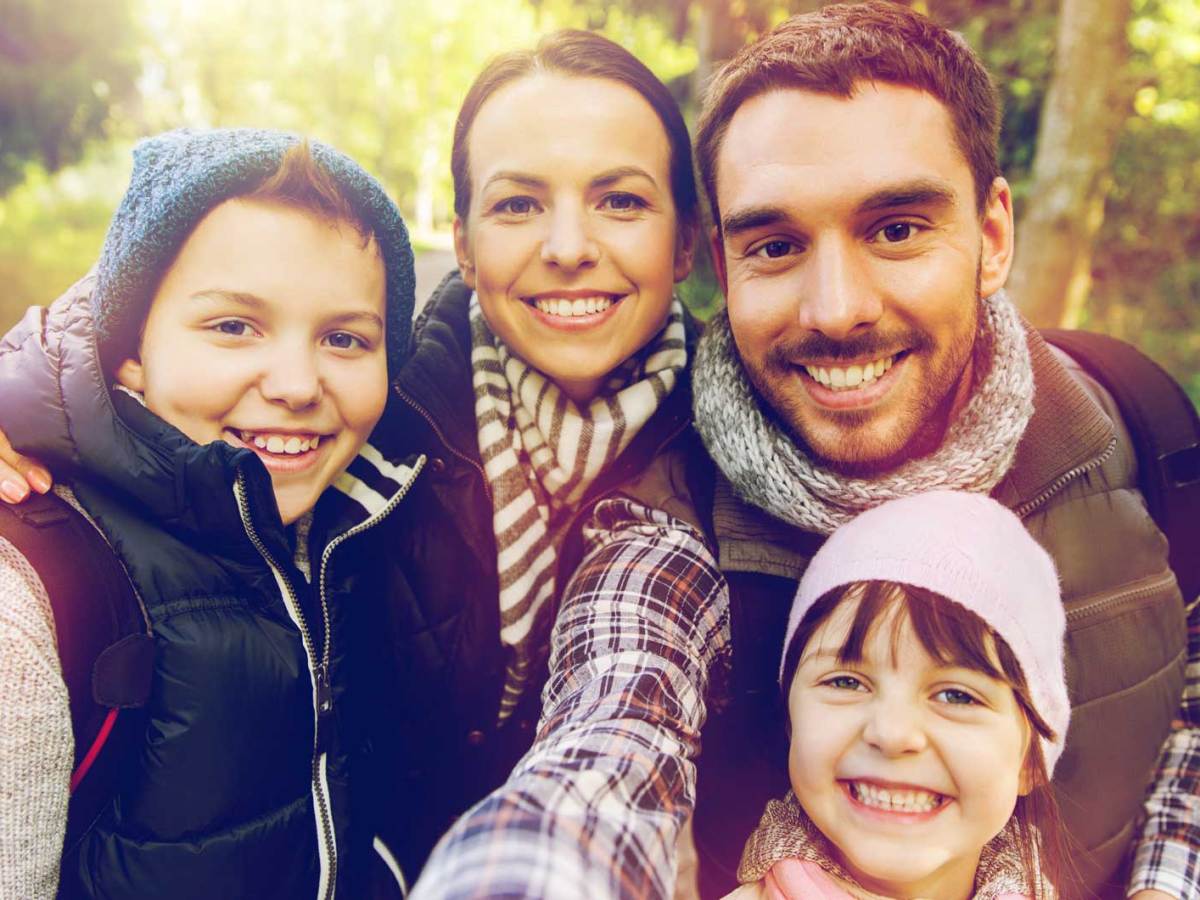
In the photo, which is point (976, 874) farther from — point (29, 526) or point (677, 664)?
point (29, 526)

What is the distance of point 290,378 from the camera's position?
200 centimetres

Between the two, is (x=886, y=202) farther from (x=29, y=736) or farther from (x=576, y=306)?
(x=29, y=736)

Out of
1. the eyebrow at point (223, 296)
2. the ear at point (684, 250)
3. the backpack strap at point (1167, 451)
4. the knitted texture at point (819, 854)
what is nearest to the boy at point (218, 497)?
the eyebrow at point (223, 296)

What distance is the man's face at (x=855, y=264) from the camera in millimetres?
1970

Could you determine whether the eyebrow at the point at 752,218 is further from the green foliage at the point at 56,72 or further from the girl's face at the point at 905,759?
the green foliage at the point at 56,72

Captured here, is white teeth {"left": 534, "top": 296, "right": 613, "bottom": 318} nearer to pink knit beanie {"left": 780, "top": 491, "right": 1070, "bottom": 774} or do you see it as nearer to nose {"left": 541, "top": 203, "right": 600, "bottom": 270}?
nose {"left": 541, "top": 203, "right": 600, "bottom": 270}

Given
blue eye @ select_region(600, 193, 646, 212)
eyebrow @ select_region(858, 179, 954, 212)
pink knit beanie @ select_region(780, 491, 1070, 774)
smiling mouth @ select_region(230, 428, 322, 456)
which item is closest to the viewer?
pink knit beanie @ select_region(780, 491, 1070, 774)

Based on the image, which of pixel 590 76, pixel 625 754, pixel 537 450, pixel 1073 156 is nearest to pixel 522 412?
pixel 537 450

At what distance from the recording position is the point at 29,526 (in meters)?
1.70

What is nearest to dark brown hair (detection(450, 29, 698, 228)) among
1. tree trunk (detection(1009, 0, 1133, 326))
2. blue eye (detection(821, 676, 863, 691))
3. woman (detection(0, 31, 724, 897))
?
woman (detection(0, 31, 724, 897))

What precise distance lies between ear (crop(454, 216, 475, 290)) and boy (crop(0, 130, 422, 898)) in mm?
436

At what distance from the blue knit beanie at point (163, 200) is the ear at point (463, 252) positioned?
0.63 metres

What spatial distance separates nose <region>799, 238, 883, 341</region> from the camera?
1965 millimetres

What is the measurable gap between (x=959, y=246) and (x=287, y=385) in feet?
4.97
